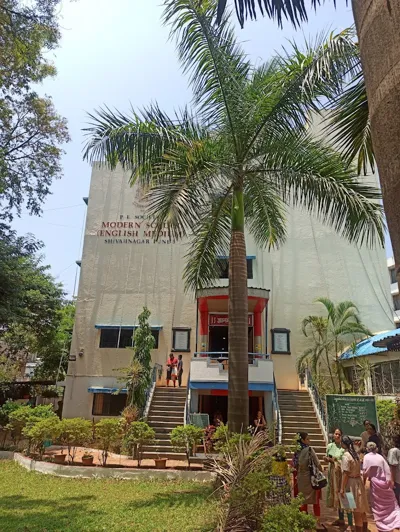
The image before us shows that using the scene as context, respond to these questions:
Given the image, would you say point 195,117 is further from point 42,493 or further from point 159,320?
point 159,320

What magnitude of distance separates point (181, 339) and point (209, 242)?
9504 mm

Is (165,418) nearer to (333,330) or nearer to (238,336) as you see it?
(238,336)

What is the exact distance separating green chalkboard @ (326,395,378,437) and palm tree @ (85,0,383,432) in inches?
167

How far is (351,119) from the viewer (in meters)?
4.81

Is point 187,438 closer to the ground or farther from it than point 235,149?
closer to the ground

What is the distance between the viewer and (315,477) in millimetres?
6543

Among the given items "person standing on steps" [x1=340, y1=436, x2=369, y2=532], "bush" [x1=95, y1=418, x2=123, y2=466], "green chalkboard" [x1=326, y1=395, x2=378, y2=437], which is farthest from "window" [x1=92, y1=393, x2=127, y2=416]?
"person standing on steps" [x1=340, y1=436, x2=369, y2=532]

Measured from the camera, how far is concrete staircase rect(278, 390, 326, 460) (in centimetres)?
1301

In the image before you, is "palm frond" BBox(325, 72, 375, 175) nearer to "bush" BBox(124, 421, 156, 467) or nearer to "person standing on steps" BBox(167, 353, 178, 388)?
"bush" BBox(124, 421, 156, 467)

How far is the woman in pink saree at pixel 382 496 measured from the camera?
5621 millimetres

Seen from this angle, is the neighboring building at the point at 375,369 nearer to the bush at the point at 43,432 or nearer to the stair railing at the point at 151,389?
the stair railing at the point at 151,389

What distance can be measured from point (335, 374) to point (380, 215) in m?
11.4

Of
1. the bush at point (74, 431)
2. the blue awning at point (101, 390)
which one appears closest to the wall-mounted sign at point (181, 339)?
the blue awning at point (101, 390)

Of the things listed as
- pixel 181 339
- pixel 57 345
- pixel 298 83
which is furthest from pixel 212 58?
pixel 57 345
